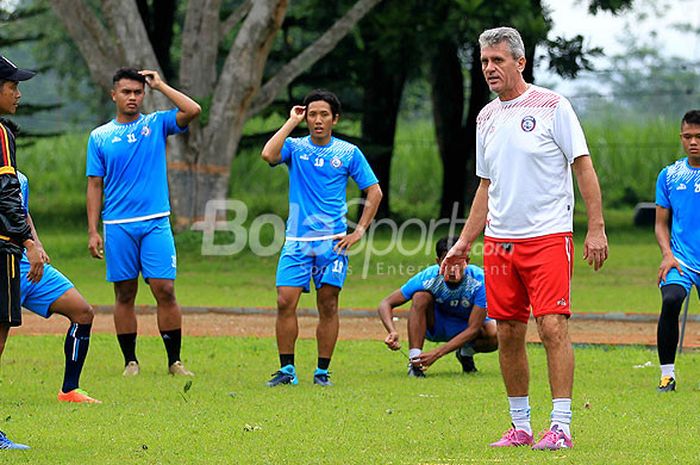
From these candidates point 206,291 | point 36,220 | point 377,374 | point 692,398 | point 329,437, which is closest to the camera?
point 329,437

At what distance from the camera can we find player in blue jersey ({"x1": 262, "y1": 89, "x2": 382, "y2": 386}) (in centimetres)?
1189

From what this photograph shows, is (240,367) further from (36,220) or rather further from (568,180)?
(36,220)

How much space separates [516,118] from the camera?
26.9ft

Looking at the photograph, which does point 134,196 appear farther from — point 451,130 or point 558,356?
point 451,130

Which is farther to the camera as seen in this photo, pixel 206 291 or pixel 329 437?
pixel 206 291

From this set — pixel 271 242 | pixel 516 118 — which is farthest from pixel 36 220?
pixel 516 118

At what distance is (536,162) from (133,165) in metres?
5.07

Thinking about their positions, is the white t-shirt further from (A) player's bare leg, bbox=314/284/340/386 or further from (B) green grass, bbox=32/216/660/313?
(B) green grass, bbox=32/216/660/313

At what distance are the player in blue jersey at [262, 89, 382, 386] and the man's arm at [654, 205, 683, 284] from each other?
8.04 ft

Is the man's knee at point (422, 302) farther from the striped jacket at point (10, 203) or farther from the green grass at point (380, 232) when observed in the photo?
the green grass at point (380, 232)

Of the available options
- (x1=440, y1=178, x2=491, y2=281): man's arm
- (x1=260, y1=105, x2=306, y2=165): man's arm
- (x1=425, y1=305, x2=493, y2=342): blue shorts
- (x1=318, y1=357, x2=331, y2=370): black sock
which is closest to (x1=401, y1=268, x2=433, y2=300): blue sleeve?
(x1=425, y1=305, x2=493, y2=342): blue shorts

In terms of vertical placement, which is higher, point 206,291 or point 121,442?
point 121,442

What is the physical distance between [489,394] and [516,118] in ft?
11.2

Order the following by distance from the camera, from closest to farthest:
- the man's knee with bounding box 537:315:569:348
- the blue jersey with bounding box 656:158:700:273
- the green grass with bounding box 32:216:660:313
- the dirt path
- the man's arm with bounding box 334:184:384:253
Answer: the man's knee with bounding box 537:315:569:348 < the blue jersey with bounding box 656:158:700:273 < the man's arm with bounding box 334:184:384:253 < the dirt path < the green grass with bounding box 32:216:660:313
